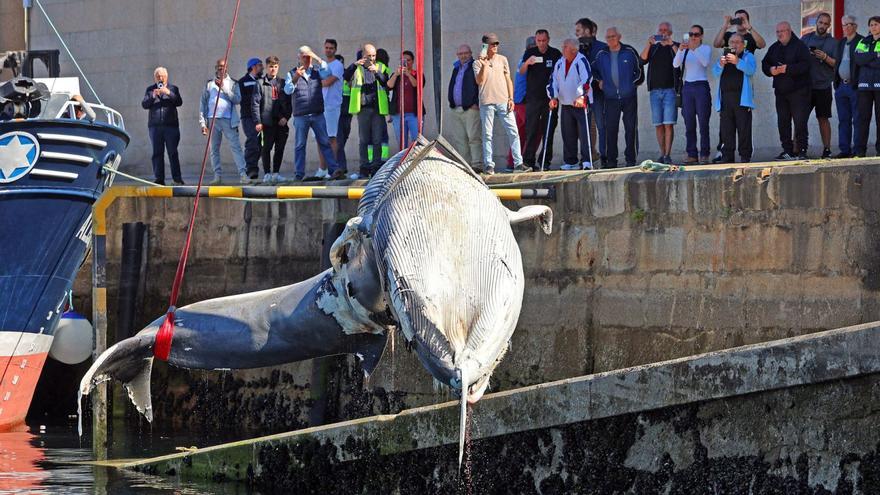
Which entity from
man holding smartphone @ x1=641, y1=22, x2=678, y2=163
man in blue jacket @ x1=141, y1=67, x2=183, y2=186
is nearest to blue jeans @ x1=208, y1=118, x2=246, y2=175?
man in blue jacket @ x1=141, y1=67, x2=183, y2=186

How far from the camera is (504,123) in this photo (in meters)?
20.3

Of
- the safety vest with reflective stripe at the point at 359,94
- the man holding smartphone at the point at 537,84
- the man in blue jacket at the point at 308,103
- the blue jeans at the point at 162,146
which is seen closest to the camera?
the man holding smartphone at the point at 537,84

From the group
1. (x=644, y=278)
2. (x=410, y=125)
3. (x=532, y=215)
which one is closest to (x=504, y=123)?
(x=410, y=125)

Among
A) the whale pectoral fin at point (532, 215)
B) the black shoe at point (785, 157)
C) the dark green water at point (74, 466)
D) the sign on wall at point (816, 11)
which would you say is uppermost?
the sign on wall at point (816, 11)

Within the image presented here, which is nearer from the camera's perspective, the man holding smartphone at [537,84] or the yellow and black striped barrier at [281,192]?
the yellow and black striped barrier at [281,192]

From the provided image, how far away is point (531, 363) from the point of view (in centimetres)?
1780

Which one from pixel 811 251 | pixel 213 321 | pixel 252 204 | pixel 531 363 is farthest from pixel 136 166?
pixel 213 321

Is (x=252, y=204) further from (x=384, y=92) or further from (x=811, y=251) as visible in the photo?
(x=811, y=251)

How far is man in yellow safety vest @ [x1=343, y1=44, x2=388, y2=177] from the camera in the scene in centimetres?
2138

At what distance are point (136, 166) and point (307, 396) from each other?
10358 mm

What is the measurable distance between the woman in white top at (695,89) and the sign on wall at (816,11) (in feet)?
6.20

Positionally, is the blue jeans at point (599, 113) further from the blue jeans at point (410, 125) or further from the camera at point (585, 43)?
the blue jeans at point (410, 125)

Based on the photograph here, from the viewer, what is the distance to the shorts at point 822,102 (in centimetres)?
1928

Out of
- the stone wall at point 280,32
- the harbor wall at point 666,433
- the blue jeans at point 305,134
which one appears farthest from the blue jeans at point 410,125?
the harbor wall at point 666,433
